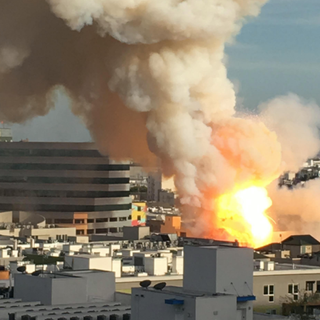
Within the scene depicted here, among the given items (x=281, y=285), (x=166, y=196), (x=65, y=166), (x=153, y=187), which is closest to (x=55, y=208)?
(x=65, y=166)

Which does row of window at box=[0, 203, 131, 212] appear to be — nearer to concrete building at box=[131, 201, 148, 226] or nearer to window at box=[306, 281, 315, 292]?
concrete building at box=[131, 201, 148, 226]

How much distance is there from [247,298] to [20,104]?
168ft

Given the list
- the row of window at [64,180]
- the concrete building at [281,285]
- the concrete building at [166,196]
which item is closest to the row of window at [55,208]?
the row of window at [64,180]

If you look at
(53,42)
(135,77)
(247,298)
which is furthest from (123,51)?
(247,298)

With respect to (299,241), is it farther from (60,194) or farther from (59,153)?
(60,194)

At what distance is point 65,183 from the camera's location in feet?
343

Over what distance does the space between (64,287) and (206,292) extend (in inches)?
160

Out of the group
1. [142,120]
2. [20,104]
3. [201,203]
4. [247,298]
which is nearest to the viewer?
[247,298]

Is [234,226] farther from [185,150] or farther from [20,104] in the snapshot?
[20,104]

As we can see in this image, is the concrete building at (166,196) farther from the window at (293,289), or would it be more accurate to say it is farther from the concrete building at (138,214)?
the window at (293,289)

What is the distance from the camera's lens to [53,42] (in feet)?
259

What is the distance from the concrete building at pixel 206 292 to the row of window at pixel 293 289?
13.1m

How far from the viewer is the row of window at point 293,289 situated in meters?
47.3

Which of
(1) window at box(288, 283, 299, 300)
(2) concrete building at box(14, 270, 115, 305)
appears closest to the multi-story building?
(1) window at box(288, 283, 299, 300)
